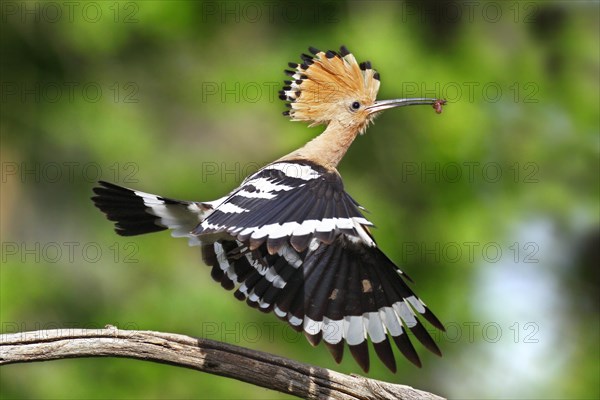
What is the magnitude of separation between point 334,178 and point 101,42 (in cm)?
262

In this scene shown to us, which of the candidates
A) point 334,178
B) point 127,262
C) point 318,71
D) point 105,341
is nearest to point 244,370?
point 105,341

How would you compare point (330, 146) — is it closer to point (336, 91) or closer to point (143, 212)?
point (336, 91)

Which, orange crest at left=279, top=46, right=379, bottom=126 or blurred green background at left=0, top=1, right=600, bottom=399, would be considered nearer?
orange crest at left=279, top=46, right=379, bottom=126

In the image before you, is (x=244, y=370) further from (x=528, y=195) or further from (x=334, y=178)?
(x=528, y=195)

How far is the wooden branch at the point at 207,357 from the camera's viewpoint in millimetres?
2869

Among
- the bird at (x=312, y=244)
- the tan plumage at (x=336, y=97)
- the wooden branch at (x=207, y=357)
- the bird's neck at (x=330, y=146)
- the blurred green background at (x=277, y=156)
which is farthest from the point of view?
the blurred green background at (x=277, y=156)

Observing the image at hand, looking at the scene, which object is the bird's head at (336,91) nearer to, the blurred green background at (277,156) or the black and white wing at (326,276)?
the black and white wing at (326,276)

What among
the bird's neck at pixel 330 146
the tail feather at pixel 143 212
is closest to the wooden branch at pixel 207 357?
the tail feather at pixel 143 212

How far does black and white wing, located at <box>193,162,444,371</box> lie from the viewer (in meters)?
2.82

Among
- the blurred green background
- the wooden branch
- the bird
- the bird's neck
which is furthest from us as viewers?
the blurred green background

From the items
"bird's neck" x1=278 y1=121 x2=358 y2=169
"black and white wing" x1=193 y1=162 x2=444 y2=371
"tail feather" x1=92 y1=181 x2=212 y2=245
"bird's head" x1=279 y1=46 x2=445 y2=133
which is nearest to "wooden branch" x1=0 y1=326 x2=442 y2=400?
"black and white wing" x1=193 y1=162 x2=444 y2=371

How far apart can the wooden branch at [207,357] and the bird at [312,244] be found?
92 millimetres

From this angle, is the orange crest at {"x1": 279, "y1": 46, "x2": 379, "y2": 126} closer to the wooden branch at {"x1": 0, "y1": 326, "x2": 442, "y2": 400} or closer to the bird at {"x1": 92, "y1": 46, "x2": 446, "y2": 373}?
the bird at {"x1": 92, "y1": 46, "x2": 446, "y2": 373}

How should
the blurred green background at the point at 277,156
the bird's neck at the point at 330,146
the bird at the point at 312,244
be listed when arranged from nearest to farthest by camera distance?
the bird at the point at 312,244
the bird's neck at the point at 330,146
the blurred green background at the point at 277,156
